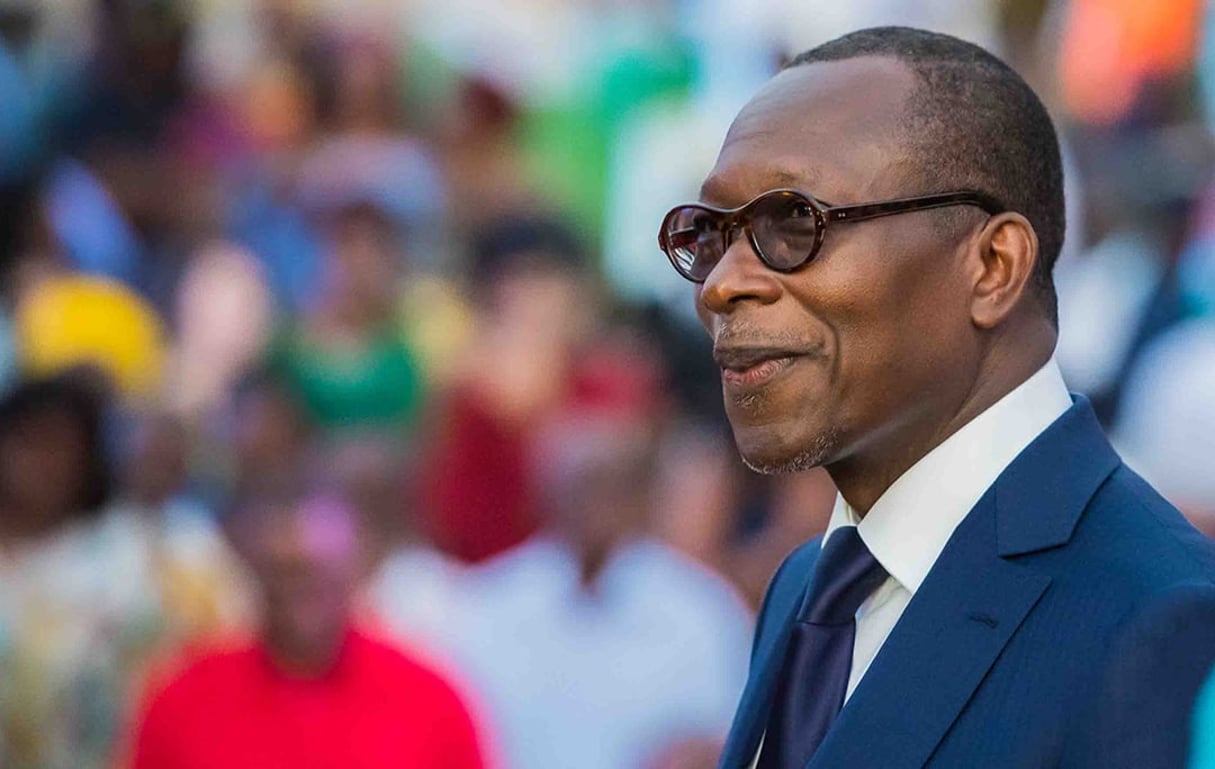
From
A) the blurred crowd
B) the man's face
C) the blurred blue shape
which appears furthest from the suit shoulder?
the blurred blue shape

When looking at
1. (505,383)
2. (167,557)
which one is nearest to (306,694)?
(167,557)

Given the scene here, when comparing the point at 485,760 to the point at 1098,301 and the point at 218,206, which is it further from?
the point at 218,206

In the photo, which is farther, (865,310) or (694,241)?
(694,241)

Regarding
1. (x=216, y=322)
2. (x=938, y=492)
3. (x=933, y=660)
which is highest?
(x=938, y=492)

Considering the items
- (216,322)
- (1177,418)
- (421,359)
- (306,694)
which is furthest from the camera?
(216,322)

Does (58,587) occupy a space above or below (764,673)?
below

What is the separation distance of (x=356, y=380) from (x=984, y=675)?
217 inches

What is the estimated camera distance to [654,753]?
18.0 feet

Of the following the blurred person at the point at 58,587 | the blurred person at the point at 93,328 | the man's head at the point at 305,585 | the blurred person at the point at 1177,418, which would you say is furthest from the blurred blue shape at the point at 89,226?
the blurred person at the point at 1177,418

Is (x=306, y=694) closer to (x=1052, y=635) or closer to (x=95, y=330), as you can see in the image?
(x=95, y=330)

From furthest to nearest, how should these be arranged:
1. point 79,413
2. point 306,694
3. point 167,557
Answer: point 79,413
point 167,557
point 306,694

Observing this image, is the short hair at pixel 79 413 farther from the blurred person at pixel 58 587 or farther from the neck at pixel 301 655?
the neck at pixel 301 655

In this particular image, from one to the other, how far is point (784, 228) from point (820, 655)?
0.54 m

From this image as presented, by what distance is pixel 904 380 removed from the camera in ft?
7.48
